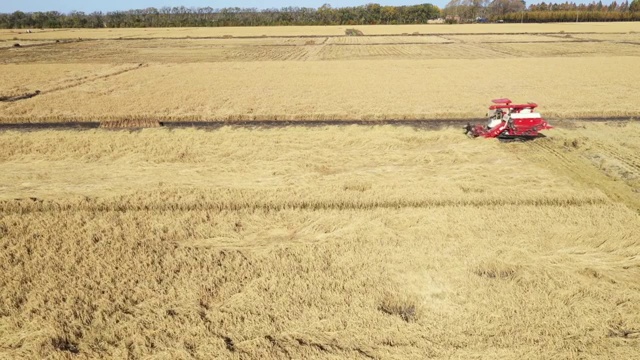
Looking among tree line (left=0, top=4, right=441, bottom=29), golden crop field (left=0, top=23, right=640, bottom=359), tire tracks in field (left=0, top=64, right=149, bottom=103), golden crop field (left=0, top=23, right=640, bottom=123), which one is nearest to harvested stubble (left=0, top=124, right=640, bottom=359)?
golden crop field (left=0, top=23, right=640, bottom=359)

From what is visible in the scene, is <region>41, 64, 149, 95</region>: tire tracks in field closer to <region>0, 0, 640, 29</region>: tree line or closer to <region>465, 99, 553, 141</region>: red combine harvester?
<region>465, 99, 553, 141</region>: red combine harvester

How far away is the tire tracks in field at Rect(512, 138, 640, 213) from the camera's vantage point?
8773 mm

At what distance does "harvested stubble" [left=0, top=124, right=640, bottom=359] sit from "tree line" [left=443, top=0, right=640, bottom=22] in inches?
4167

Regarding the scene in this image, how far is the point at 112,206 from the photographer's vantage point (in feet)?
27.8

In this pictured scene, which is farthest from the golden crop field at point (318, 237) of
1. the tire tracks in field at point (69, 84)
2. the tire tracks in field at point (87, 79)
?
the tire tracks in field at point (87, 79)

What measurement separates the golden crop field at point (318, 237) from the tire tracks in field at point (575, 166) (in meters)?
0.06

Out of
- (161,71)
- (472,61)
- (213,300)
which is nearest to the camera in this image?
(213,300)

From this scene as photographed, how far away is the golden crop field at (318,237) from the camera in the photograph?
5.02 meters

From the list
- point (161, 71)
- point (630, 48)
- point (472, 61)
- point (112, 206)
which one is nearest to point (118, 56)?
point (161, 71)

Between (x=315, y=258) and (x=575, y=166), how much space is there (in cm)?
784

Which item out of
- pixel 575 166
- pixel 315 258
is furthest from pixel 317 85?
pixel 315 258

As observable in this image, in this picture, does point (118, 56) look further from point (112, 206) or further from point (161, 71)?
point (112, 206)

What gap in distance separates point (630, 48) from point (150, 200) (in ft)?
153

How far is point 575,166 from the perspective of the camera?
1045 cm
